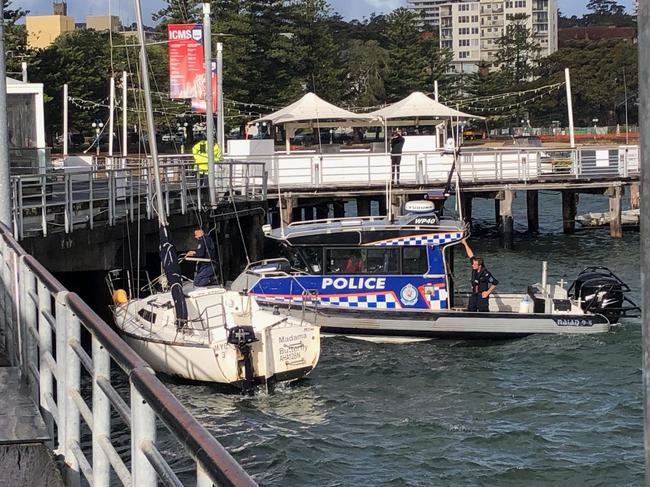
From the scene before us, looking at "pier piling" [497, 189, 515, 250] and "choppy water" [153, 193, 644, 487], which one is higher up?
"pier piling" [497, 189, 515, 250]

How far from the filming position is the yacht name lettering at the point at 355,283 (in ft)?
70.8

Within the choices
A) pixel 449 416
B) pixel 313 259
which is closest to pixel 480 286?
pixel 313 259

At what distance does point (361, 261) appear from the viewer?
71.0 ft

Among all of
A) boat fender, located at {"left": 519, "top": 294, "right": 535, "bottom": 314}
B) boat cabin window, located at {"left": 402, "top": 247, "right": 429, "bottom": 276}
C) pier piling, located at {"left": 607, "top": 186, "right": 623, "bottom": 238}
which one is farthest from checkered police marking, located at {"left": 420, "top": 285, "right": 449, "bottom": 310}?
pier piling, located at {"left": 607, "top": 186, "right": 623, "bottom": 238}

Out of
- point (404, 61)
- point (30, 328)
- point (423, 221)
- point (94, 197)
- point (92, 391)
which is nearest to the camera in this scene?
point (92, 391)

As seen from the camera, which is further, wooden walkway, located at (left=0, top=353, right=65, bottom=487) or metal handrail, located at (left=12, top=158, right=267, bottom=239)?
metal handrail, located at (left=12, top=158, right=267, bottom=239)

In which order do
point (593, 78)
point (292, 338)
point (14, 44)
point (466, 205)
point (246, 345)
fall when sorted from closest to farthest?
1. point (246, 345)
2. point (292, 338)
3. point (466, 205)
4. point (14, 44)
5. point (593, 78)

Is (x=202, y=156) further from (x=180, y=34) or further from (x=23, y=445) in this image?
(x=23, y=445)

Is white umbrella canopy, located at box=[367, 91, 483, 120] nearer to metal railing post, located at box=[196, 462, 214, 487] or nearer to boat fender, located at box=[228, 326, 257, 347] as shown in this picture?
boat fender, located at box=[228, 326, 257, 347]

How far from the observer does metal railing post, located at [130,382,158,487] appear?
363cm

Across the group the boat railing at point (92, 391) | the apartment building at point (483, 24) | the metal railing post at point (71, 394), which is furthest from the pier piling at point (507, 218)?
the apartment building at point (483, 24)

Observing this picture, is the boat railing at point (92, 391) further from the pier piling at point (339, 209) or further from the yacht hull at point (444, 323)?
the pier piling at point (339, 209)

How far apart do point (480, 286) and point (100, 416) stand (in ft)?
55.1

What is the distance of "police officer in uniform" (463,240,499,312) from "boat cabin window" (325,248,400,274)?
1.51m
